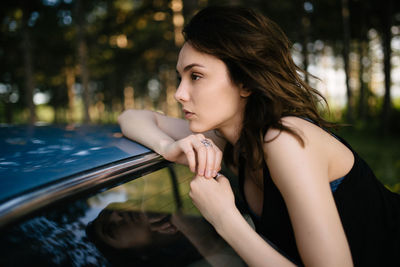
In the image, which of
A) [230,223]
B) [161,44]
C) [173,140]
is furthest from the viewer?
[161,44]

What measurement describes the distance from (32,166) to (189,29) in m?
1.00

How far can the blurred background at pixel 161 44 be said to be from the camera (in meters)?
10.9

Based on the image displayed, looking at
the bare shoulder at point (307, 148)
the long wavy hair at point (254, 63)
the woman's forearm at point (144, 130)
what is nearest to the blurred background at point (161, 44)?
the woman's forearm at point (144, 130)

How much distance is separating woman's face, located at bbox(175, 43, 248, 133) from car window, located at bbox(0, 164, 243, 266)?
0.32 m

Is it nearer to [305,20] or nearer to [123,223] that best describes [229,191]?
[123,223]

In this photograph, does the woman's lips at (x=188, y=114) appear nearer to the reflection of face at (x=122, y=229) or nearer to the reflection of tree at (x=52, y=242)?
the reflection of face at (x=122, y=229)

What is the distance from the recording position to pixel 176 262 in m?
1.31

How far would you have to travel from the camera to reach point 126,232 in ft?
4.19

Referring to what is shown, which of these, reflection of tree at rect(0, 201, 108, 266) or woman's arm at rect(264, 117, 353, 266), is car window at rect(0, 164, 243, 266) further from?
woman's arm at rect(264, 117, 353, 266)

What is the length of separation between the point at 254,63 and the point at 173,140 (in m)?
0.60

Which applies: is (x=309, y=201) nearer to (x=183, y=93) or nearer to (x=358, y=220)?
(x=358, y=220)

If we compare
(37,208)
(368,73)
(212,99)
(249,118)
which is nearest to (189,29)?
(212,99)

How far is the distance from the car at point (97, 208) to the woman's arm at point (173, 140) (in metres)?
0.06

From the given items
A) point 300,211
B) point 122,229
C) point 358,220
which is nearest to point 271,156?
point 300,211
